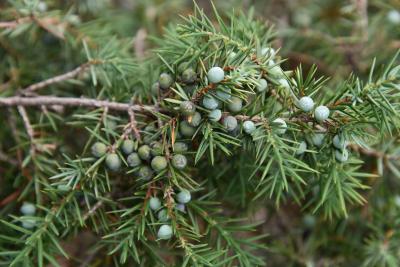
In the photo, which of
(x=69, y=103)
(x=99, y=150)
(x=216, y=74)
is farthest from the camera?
(x=69, y=103)

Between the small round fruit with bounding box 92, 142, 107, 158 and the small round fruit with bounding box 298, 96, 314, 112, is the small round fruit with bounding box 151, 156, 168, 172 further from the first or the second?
the small round fruit with bounding box 298, 96, 314, 112

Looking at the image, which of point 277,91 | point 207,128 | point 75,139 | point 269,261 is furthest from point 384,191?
point 75,139

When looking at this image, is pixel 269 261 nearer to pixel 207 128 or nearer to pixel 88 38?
pixel 207 128

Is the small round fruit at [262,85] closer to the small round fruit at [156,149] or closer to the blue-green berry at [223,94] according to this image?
the blue-green berry at [223,94]

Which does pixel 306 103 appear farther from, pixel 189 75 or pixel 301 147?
pixel 189 75

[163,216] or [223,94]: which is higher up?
[223,94]

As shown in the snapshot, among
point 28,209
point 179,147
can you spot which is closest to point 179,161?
point 179,147

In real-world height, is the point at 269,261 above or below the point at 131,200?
below
